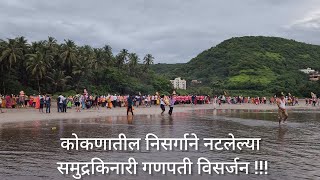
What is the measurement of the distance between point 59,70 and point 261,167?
2737 inches

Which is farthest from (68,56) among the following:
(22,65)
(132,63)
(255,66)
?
(255,66)

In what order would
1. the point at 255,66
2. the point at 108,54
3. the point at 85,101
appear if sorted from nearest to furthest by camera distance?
the point at 85,101, the point at 108,54, the point at 255,66

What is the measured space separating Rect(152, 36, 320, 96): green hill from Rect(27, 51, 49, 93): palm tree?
4991cm

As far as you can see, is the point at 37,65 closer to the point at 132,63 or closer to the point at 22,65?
the point at 22,65

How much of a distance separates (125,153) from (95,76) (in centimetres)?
6820

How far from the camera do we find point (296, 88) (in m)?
101

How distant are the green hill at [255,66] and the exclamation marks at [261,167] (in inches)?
3691

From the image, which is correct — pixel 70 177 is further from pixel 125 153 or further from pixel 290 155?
pixel 290 155

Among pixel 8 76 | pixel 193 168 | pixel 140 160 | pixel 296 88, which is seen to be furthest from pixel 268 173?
pixel 296 88

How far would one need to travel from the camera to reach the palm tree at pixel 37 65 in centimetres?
6362

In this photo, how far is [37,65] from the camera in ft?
208

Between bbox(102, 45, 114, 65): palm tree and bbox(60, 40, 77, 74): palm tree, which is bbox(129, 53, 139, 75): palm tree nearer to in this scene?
bbox(102, 45, 114, 65): palm tree

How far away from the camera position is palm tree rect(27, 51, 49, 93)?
63625 mm

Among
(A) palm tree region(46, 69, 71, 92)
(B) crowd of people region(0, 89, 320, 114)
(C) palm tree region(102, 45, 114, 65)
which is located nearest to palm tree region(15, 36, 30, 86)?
Answer: (A) palm tree region(46, 69, 71, 92)
